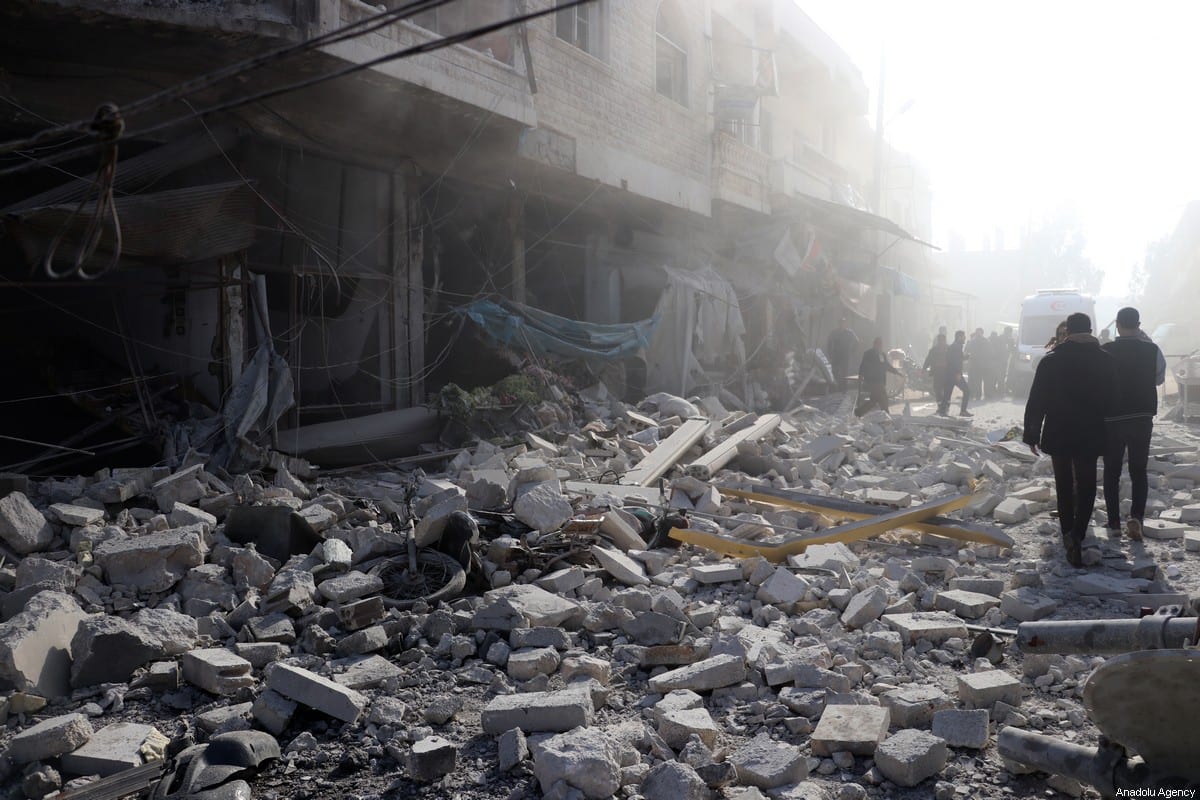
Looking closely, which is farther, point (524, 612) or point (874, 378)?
point (874, 378)

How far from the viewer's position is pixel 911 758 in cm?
302

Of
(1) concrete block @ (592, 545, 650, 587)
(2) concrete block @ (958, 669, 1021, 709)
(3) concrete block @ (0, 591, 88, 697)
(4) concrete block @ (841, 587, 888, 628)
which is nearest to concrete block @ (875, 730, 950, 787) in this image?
(2) concrete block @ (958, 669, 1021, 709)

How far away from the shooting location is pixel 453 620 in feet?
15.2

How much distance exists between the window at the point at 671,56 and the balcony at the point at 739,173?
1131mm

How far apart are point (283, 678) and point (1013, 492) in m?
6.65

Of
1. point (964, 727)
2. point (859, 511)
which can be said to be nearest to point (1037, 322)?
point (859, 511)

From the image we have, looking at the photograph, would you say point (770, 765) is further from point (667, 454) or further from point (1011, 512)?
point (667, 454)

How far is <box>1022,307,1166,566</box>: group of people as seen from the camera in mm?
5609

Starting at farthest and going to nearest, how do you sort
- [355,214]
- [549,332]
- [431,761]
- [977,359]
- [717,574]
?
[977,359] < [549,332] < [355,214] < [717,574] < [431,761]

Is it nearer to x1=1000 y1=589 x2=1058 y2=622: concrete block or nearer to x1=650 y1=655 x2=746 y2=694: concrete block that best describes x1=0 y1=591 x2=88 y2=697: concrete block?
x1=650 y1=655 x2=746 y2=694: concrete block

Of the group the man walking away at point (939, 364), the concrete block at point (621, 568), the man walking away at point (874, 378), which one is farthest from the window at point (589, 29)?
the concrete block at point (621, 568)

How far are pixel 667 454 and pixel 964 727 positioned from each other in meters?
5.59

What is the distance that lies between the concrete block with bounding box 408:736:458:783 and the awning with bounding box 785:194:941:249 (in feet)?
53.6

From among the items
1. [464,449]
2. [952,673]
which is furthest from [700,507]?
[952,673]
